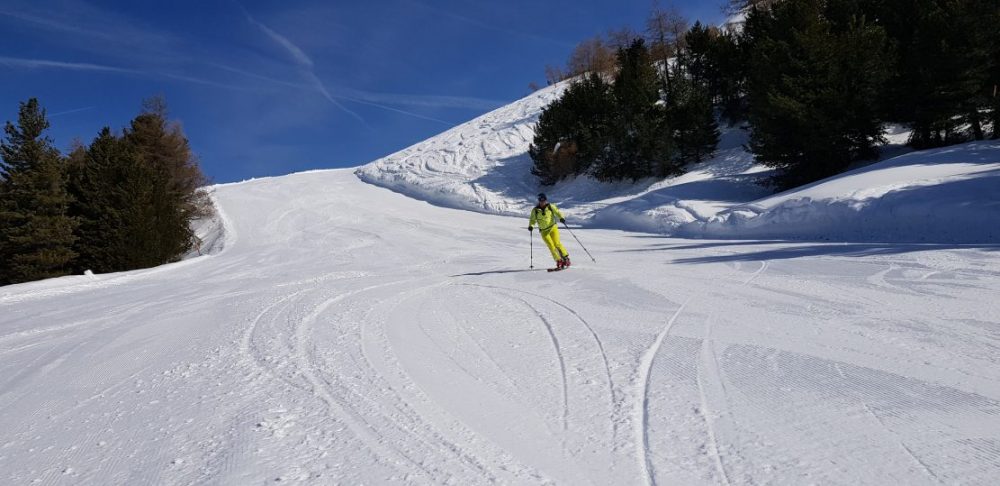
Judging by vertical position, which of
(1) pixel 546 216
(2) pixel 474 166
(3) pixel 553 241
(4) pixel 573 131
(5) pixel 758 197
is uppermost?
(4) pixel 573 131

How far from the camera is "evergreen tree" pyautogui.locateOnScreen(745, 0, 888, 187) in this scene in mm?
20312

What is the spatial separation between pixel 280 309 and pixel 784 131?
73.4 feet

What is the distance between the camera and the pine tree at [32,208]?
22203mm

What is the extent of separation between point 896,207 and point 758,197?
10785 millimetres

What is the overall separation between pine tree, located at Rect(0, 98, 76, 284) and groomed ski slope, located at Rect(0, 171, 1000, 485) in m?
17.2

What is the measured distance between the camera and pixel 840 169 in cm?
2164

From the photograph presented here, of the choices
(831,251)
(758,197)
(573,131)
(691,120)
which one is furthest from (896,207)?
(573,131)

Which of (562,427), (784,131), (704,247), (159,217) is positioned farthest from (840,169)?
(159,217)

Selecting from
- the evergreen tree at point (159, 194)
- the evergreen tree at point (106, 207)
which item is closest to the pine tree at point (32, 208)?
the evergreen tree at point (106, 207)

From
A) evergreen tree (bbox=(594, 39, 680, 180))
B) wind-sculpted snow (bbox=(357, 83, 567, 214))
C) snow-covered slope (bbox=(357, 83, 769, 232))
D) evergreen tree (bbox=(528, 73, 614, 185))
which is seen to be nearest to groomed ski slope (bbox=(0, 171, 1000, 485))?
snow-covered slope (bbox=(357, 83, 769, 232))

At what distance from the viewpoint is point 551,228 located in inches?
450

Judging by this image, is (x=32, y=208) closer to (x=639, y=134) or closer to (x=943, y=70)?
(x=639, y=134)

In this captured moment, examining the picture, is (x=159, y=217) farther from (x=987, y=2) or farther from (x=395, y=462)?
(x=987, y=2)

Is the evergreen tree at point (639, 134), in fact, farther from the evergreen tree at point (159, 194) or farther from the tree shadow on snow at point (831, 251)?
the evergreen tree at point (159, 194)
